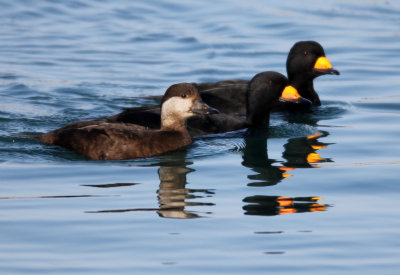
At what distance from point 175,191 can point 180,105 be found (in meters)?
1.78

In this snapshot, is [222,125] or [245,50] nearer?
[222,125]

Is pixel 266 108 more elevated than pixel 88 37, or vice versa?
pixel 88 37

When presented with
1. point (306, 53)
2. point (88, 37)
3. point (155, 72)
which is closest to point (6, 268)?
point (306, 53)

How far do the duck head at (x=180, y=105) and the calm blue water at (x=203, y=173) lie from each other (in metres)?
0.37

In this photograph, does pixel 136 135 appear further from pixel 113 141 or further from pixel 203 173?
pixel 203 173

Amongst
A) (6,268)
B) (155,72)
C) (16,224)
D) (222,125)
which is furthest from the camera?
(155,72)

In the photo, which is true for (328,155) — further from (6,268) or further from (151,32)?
(151,32)

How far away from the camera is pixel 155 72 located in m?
13.9

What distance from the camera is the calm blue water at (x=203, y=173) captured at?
5.66 meters

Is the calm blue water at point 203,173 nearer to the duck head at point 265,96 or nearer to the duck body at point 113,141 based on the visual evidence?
the duck body at point 113,141

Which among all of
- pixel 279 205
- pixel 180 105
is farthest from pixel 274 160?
pixel 279 205

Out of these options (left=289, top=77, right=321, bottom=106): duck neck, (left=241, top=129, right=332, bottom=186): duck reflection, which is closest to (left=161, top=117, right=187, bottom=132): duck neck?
(left=241, top=129, right=332, bottom=186): duck reflection

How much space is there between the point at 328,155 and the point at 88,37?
356 inches

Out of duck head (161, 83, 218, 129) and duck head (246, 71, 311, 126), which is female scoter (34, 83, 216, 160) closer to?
duck head (161, 83, 218, 129)
